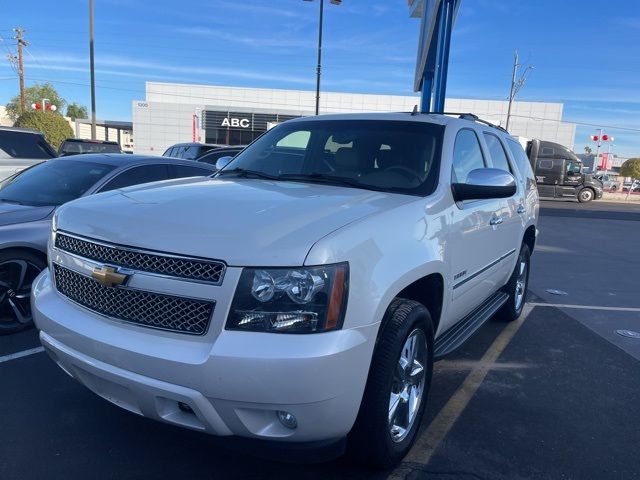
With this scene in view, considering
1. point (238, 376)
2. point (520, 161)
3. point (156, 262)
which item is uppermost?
point (520, 161)

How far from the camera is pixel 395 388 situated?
2.77m

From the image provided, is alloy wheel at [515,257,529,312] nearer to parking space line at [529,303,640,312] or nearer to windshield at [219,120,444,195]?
parking space line at [529,303,640,312]

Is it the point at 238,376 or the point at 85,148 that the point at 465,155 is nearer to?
the point at 238,376

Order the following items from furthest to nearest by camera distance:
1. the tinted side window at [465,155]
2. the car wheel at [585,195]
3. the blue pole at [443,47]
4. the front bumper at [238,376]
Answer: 1. the car wheel at [585,195]
2. the blue pole at [443,47]
3. the tinted side window at [465,155]
4. the front bumper at [238,376]

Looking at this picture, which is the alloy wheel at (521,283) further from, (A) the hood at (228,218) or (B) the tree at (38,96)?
(B) the tree at (38,96)

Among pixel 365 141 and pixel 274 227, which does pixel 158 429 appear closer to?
pixel 274 227

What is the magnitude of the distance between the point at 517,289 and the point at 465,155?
240cm

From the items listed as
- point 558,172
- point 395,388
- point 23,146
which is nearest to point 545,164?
point 558,172

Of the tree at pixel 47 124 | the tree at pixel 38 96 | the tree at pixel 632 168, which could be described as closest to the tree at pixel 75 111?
the tree at pixel 38 96

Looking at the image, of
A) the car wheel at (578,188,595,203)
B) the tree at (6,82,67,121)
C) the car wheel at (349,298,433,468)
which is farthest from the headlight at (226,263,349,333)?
the tree at (6,82,67,121)

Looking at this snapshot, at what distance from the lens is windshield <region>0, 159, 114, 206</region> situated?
16.6 ft

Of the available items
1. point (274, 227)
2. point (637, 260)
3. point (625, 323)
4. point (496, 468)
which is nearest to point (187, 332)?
point (274, 227)

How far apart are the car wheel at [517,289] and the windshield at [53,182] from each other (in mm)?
4411

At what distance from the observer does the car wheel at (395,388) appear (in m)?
2.47
